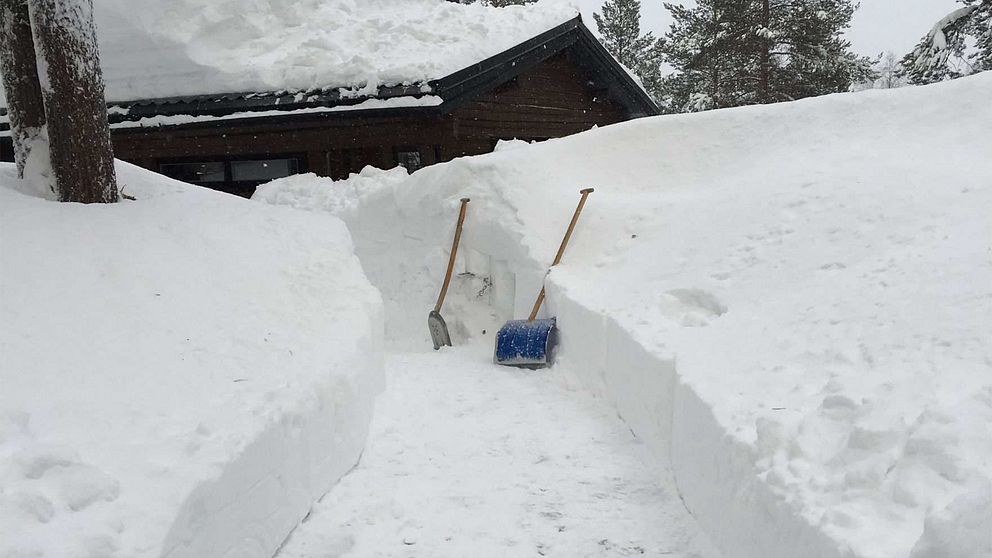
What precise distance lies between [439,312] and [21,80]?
411 centimetres

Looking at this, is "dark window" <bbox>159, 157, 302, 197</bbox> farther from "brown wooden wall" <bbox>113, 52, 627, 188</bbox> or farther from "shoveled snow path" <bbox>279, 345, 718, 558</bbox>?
"shoveled snow path" <bbox>279, 345, 718, 558</bbox>

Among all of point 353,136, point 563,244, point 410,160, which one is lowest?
point 563,244

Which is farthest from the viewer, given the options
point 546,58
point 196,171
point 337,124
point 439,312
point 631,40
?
point 631,40

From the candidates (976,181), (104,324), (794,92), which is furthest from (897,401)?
(794,92)

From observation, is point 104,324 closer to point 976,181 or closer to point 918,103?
point 976,181

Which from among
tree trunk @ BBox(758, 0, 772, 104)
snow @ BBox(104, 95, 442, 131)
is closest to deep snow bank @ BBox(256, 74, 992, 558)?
snow @ BBox(104, 95, 442, 131)

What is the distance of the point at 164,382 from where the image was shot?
310 centimetres

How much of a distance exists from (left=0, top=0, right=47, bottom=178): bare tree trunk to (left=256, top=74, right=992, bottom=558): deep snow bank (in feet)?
13.0

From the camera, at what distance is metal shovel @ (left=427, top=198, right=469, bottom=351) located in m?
7.23

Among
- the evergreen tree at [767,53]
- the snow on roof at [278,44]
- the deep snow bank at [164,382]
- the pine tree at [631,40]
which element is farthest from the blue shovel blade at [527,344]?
the pine tree at [631,40]

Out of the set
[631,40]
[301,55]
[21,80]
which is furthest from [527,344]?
[631,40]

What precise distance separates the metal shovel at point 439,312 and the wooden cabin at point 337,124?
10.2 ft

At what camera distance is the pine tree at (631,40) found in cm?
2500

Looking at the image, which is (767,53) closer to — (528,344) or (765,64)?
(765,64)
